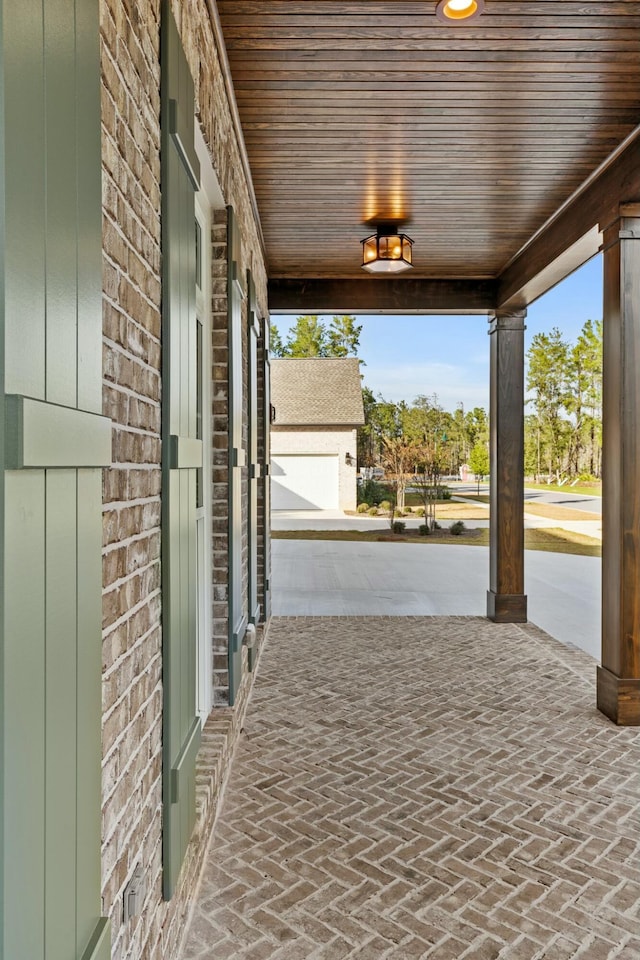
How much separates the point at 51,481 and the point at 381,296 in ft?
17.7

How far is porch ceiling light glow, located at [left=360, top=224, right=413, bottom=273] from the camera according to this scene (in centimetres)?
470

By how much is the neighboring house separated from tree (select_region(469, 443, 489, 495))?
14.8 feet

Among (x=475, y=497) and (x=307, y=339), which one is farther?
(x=307, y=339)

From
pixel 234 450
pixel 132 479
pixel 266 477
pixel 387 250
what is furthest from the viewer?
pixel 266 477

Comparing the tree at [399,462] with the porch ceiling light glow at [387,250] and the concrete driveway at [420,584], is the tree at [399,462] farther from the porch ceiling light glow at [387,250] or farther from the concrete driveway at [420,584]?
the porch ceiling light glow at [387,250]

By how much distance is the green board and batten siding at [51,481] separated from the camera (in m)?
0.77

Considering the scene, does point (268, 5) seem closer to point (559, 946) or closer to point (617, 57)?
point (617, 57)

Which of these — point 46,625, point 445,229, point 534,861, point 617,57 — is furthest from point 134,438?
point 445,229

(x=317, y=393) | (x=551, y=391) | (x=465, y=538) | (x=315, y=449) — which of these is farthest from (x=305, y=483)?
(x=551, y=391)

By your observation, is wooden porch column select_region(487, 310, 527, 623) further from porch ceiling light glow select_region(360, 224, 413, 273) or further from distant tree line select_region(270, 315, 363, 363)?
distant tree line select_region(270, 315, 363, 363)

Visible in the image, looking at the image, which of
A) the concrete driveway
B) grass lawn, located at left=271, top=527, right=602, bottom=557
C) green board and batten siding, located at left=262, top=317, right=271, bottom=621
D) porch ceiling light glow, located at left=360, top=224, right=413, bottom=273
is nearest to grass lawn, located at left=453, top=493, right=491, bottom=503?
grass lawn, located at left=271, top=527, right=602, bottom=557

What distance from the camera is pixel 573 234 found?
14.0 feet

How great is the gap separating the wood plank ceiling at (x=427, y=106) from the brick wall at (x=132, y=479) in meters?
0.95

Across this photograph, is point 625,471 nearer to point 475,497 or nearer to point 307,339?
point 475,497
